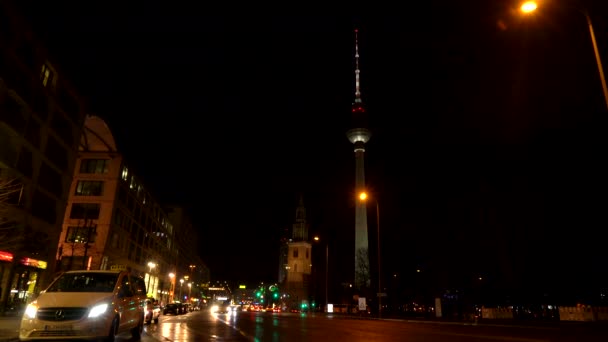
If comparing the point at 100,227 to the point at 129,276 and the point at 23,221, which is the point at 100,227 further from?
the point at 129,276

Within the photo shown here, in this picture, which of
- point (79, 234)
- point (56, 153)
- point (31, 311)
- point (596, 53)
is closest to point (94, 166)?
point (79, 234)

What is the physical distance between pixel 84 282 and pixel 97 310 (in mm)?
1629

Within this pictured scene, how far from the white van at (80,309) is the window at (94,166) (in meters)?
47.9

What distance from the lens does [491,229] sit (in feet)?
150

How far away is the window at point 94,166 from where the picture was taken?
2228 inches

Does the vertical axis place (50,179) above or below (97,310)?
above

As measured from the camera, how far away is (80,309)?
36.1 ft

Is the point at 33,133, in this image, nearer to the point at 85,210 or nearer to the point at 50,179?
the point at 50,179

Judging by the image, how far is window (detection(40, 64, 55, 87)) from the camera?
38831 millimetres

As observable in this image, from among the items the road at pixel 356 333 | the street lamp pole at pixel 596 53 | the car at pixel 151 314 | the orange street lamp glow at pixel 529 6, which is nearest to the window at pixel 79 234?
the car at pixel 151 314

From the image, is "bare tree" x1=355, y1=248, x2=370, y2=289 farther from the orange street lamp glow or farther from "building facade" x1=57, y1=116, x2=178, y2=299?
the orange street lamp glow

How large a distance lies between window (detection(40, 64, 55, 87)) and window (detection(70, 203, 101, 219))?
19.4 meters

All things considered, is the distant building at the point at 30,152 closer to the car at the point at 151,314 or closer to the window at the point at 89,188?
the window at the point at 89,188

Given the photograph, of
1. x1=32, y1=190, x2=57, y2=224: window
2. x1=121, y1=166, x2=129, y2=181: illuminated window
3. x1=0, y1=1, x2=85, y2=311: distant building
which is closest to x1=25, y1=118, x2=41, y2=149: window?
x1=0, y1=1, x2=85, y2=311: distant building
